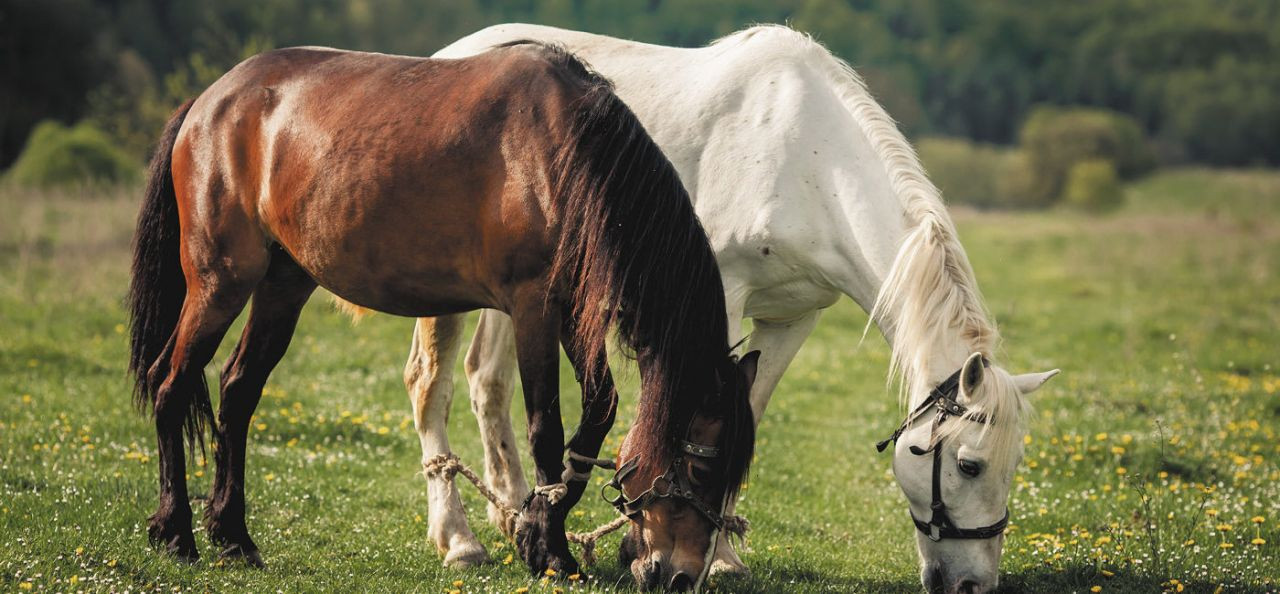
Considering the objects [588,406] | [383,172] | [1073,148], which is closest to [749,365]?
[588,406]

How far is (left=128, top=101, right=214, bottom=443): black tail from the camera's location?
4.93 metres

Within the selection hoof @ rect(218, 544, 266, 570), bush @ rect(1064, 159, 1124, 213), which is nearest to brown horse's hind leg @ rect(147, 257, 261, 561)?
hoof @ rect(218, 544, 266, 570)

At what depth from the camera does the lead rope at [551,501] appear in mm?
4160

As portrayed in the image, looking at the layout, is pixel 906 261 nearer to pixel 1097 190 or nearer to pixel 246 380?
pixel 246 380

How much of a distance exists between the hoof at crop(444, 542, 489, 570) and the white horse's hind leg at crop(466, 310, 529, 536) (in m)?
0.56

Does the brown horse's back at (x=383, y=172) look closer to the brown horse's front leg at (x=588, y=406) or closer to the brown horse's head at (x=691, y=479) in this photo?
the brown horse's front leg at (x=588, y=406)

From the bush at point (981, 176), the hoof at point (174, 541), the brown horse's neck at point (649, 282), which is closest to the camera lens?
the brown horse's neck at point (649, 282)

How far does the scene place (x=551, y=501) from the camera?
13.7ft

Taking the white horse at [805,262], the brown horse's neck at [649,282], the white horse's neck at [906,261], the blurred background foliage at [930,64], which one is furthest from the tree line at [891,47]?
the brown horse's neck at [649,282]

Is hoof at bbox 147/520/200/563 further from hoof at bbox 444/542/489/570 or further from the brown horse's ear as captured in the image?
the brown horse's ear

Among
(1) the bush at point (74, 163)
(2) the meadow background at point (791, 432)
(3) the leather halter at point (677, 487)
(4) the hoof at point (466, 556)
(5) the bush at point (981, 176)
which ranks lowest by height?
(5) the bush at point (981, 176)

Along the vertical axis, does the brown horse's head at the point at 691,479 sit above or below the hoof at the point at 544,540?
above

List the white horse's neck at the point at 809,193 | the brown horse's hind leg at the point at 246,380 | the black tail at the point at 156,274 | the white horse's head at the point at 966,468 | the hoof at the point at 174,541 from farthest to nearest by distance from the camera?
the black tail at the point at 156,274 < the brown horse's hind leg at the point at 246,380 < the hoof at the point at 174,541 < the white horse's neck at the point at 809,193 < the white horse's head at the point at 966,468

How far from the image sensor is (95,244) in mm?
15133
